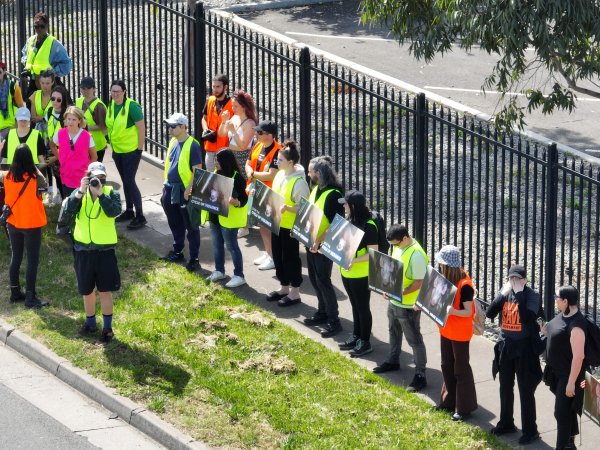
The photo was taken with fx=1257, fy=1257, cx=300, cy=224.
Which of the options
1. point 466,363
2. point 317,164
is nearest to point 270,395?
point 466,363

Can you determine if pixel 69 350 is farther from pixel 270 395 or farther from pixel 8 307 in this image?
pixel 270 395

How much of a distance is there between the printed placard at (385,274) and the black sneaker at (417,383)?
0.72m

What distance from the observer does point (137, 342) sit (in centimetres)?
1197

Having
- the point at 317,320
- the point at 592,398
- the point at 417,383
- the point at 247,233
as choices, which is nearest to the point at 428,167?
the point at 247,233

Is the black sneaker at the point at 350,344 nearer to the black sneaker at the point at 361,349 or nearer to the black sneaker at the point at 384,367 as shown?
the black sneaker at the point at 361,349

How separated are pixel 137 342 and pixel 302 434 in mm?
2464

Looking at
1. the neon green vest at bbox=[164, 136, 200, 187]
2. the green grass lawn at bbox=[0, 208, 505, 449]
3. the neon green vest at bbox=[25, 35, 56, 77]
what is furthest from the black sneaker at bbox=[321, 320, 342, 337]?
the neon green vest at bbox=[25, 35, 56, 77]

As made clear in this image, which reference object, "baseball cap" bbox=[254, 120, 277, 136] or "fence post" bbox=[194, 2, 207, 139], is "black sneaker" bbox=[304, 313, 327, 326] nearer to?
"baseball cap" bbox=[254, 120, 277, 136]

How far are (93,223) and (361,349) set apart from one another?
109 inches

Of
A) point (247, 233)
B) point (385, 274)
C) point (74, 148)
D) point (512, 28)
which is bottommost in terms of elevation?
point (247, 233)

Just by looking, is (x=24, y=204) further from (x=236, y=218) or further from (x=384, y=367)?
(x=384, y=367)

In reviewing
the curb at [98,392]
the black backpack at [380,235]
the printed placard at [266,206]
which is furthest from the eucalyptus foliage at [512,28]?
the curb at [98,392]

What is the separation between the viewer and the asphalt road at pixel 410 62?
19.5m

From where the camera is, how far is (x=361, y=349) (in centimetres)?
1188
